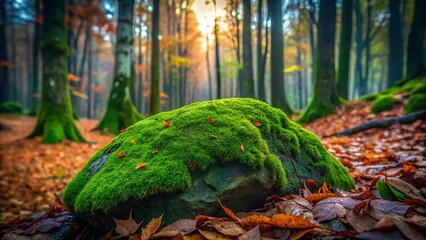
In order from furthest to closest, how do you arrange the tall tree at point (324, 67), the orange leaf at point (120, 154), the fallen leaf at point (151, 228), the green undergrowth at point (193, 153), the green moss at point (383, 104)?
the tall tree at point (324, 67)
the green moss at point (383, 104)
the orange leaf at point (120, 154)
the green undergrowth at point (193, 153)
the fallen leaf at point (151, 228)

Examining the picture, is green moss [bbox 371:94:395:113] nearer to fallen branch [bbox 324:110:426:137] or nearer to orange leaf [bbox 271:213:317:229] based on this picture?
fallen branch [bbox 324:110:426:137]

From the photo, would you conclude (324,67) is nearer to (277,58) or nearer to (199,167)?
(277,58)

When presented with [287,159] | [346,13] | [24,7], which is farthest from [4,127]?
[346,13]

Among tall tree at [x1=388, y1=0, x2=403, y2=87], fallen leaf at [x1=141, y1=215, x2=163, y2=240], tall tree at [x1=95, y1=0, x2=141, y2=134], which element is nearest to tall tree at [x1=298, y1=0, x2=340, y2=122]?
tall tree at [x1=388, y1=0, x2=403, y2=87]

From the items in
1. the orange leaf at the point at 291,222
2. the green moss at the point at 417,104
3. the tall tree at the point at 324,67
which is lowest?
the orange leaf at the point at 291,222

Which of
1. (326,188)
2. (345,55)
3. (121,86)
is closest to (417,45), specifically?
(345,55)

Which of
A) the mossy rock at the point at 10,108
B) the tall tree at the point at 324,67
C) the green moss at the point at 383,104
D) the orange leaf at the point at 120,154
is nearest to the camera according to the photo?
the orange leaf at the point at 120,154

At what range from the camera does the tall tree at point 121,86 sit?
8320mm

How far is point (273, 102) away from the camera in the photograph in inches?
352

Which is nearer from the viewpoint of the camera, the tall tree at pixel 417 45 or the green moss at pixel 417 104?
the green moss at pixel 417 104

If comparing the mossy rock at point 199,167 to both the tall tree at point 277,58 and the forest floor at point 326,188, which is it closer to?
the forest floor at point 326,188

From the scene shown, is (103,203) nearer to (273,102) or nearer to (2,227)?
(2,227)

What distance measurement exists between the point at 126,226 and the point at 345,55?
9.60 m

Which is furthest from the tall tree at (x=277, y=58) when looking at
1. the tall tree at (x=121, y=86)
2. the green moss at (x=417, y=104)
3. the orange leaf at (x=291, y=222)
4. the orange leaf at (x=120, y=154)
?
the orange leaf at (x=291, y=222)
